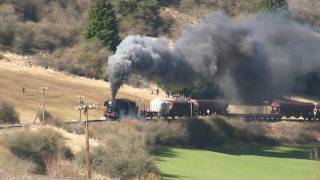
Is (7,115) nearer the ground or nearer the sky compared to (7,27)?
nearer the ground

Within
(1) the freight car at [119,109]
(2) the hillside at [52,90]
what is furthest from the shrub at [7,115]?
(1) the freight car at [119,109]

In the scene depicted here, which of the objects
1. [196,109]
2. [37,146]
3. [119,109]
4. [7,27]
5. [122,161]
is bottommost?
[122,161]

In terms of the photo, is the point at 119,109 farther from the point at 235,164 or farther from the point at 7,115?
the point at 235,164

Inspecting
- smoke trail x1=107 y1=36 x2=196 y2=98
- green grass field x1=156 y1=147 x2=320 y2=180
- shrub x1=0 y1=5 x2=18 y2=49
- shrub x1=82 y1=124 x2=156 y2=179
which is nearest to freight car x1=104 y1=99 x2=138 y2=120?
smoke trail x1=107 y1=36 x2=196 y2=98

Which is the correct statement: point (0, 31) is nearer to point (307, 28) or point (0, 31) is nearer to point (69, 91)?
point (69, 91)

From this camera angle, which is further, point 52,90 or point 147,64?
point 52,90

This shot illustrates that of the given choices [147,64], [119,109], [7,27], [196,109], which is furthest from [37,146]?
[7,27]

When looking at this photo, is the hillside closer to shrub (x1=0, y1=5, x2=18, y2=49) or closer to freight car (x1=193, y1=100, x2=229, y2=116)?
shrub (x1=0, y1=5, x2=18, y2=49)
